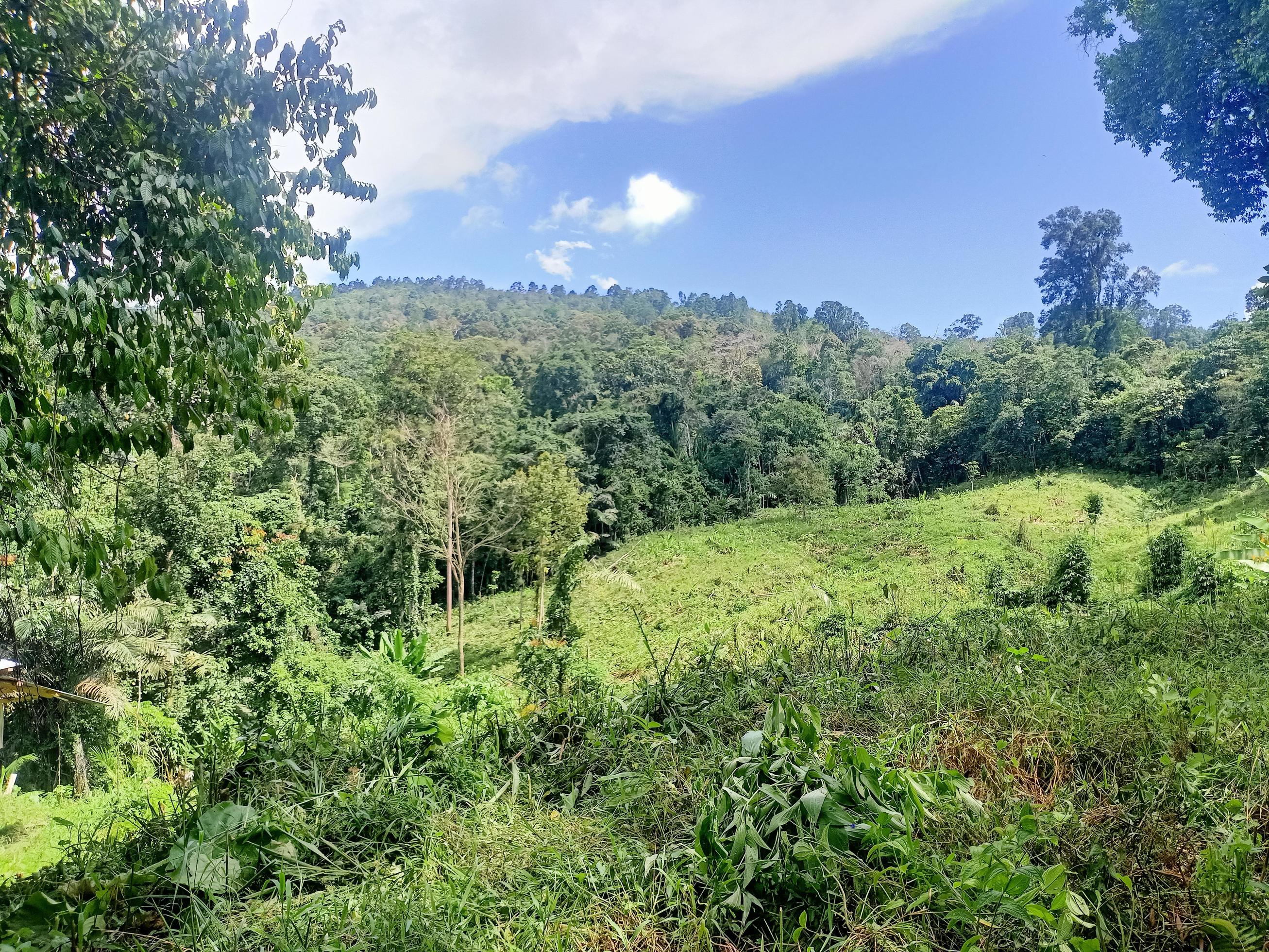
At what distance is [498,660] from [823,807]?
1344 cm

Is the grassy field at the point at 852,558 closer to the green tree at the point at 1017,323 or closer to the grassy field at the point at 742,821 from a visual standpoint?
A: the grassy field at the point at 742,821

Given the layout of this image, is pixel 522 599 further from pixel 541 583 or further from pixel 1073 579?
pixel 1073 579

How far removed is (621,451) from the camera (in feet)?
85.2

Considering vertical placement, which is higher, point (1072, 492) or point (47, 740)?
point (1072, 492)

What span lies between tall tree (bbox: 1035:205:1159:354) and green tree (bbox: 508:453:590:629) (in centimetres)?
3056

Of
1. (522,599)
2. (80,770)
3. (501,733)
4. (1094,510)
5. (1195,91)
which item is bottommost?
(80,770)

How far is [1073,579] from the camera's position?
257 inches

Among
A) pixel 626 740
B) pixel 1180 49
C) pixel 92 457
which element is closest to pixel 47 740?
pixel 92 457

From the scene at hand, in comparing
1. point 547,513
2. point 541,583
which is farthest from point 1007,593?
point 541,583

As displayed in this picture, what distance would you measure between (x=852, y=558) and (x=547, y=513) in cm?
786

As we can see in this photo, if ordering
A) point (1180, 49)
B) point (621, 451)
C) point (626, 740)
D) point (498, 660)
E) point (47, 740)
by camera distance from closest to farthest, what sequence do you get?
1. point (626, 740)
2. point (1180, 49)
3. point (47, 740)
4. point (498, 660)
5. point (621, 451)

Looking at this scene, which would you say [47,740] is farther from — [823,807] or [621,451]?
[621,451]

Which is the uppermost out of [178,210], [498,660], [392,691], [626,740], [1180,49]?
[1180,49]

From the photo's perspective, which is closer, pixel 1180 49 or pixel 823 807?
pixel 823 807
